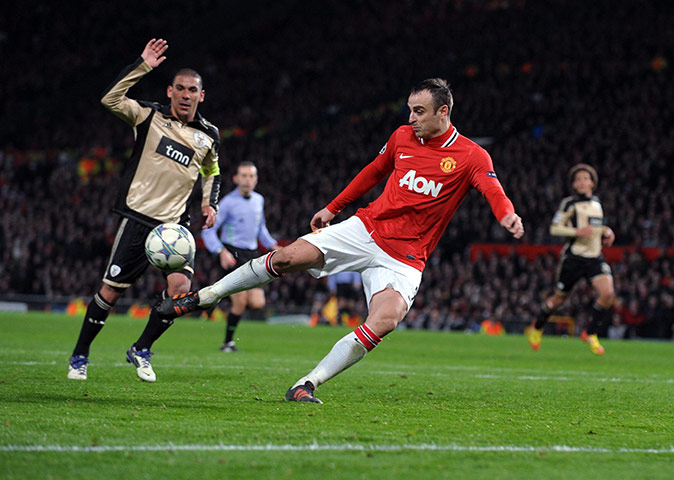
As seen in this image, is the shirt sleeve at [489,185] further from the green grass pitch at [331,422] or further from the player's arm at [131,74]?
the player's arm at [131,74]

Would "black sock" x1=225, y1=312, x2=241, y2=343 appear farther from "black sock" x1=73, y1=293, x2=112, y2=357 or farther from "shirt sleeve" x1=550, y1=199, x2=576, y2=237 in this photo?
"black sock" x1=73, y1=293, x2=112, y2=357

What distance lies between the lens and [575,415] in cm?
555

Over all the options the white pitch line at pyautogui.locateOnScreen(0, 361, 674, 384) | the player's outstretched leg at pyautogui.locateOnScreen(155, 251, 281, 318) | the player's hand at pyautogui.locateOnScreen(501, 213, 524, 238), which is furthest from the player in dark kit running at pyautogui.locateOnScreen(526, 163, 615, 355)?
the player's outstretched leg at pyautogui.locateOnScreen(155, 251, 281, 318)

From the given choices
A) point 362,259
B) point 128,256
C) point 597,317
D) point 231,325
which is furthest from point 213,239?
point 362,259

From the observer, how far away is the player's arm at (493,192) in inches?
214

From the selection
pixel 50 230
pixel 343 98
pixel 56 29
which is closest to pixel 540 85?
pixel 343 98

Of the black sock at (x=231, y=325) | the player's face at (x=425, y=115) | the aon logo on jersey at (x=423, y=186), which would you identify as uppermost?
the player's face at (x=425, y=115)

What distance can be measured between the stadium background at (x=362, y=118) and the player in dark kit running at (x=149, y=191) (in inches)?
586

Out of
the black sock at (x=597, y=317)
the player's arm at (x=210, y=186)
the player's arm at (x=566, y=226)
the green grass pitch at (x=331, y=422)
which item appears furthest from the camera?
the black sock at (x=597, y=317)

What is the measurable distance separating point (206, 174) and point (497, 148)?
21049 mm

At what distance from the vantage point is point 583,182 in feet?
40.4

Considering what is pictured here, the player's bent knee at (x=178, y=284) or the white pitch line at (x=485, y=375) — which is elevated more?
the player's bent knee at (x=178, y=284)

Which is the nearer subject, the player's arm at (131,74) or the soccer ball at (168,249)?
the soccer ball at (168,249)

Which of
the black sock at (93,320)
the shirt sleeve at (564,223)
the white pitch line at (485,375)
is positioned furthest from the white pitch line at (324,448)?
the shirt sleeve at (564,223)
